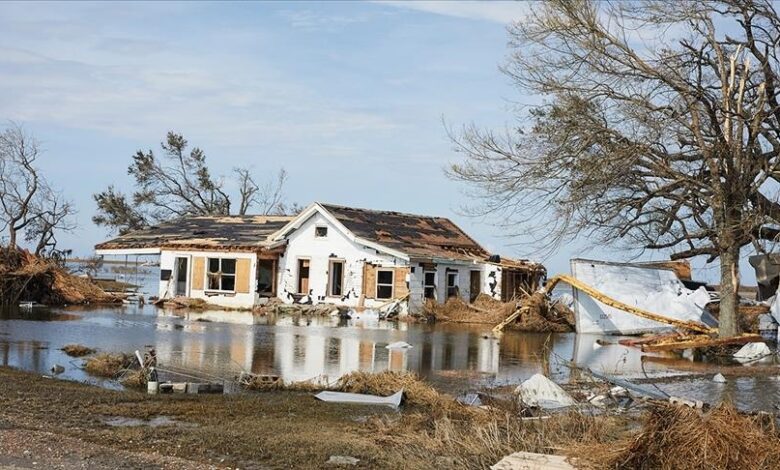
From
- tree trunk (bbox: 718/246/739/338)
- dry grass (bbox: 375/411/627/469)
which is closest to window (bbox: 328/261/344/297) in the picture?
tree trunk (bbox: 718/246/739/338)

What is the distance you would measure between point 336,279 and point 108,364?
21.5 metres

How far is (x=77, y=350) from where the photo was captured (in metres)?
17.6

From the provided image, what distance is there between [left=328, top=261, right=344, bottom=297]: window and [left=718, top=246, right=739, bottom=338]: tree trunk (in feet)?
52.4

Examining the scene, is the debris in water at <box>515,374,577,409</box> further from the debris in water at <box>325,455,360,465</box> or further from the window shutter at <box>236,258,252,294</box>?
the window shutter at <box>236,258,252,294</box>

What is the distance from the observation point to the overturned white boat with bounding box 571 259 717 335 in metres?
29.2

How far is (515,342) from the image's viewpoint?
2517cm

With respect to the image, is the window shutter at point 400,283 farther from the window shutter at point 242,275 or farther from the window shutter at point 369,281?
the window shutter at point 242,275

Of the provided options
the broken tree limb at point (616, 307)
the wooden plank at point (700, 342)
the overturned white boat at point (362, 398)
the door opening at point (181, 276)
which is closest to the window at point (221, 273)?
the door opening at point (181, 276)

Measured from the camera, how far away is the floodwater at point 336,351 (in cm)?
1596

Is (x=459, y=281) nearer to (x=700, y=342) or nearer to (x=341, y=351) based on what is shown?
(x=700, y=342)

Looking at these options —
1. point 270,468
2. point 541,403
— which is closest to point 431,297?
point 541,403

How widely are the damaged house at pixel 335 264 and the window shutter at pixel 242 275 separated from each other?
0.04 meters

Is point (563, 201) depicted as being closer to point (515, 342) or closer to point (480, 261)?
point (515, 342)

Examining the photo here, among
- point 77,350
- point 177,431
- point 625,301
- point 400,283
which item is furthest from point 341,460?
point 400,283
